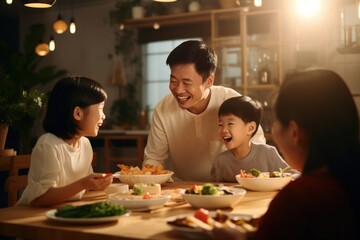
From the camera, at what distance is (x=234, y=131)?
274 cm

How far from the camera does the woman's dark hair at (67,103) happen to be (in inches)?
88.9

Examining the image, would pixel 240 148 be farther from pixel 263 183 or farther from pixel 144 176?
pixel 144 176

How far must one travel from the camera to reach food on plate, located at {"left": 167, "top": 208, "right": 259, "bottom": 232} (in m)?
1.42

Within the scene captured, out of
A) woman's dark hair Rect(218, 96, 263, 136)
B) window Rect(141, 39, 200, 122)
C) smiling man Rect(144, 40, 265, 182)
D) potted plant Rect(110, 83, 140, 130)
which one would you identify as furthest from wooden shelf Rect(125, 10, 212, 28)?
woman's dark hair Rect(218, 96, 263, 136)

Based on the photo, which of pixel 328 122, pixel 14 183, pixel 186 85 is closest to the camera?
pixel 328 122

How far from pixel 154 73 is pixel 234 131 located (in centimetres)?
559

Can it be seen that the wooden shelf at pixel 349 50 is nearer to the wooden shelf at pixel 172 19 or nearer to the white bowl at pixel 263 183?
the wooden shelf at pixel 172 19

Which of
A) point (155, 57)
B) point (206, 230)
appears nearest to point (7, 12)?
point (155, 57)

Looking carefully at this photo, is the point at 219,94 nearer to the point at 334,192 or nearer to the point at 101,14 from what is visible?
the point at 334,192

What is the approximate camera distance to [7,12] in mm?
9203

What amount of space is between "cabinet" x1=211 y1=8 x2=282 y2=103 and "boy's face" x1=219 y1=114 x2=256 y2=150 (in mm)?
3499

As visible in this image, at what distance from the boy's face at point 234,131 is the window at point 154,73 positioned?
5354mm

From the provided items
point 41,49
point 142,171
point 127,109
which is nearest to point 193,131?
point 142,171

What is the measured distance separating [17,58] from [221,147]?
5.66m
